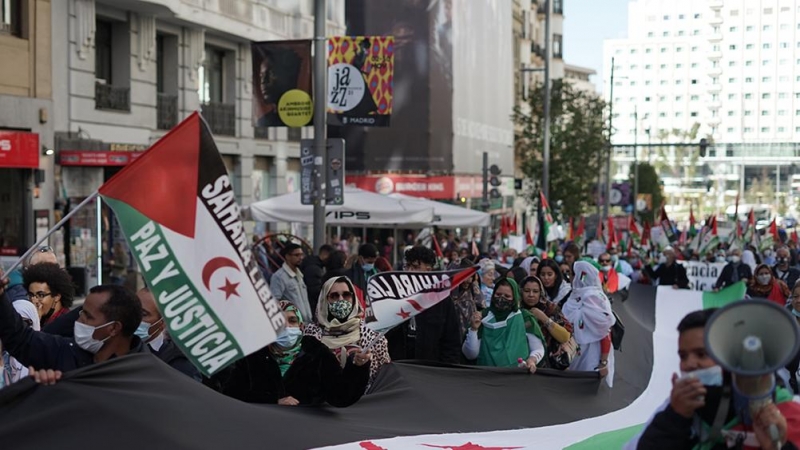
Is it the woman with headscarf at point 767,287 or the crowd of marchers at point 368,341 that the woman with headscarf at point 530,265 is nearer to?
the crowd of marchers at point 368,341

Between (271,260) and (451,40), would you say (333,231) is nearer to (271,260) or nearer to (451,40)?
(451,40)

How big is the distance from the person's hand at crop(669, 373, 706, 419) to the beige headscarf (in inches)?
144

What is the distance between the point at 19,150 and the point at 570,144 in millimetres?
28106

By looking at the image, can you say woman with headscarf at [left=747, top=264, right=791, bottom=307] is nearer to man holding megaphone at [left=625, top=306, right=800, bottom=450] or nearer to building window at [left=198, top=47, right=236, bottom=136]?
man holding megaphone at [left=625, top=306, right=800, bottom=450]

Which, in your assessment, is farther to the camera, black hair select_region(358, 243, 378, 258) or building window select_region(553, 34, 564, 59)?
building window select_region(553, 34, 564, 59)

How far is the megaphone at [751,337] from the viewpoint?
3.46m

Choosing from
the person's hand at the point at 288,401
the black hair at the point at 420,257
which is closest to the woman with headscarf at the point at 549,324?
the black hair at the point at 420,257

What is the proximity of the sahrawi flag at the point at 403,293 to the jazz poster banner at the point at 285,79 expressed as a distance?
25.9ft

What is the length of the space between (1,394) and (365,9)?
129 ft

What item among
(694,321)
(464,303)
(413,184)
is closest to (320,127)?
(464,303)

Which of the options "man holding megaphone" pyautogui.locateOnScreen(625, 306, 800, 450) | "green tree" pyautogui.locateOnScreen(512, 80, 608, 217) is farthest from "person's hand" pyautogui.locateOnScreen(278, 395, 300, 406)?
"green tree" pyautogui.locateOnScreen(512, 80, 608, 217)

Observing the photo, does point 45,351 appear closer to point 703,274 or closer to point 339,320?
point 339,320

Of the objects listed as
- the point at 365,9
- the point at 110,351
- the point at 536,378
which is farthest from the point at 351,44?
the point at 365,9

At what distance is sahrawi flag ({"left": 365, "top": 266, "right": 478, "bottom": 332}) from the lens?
368 inches
